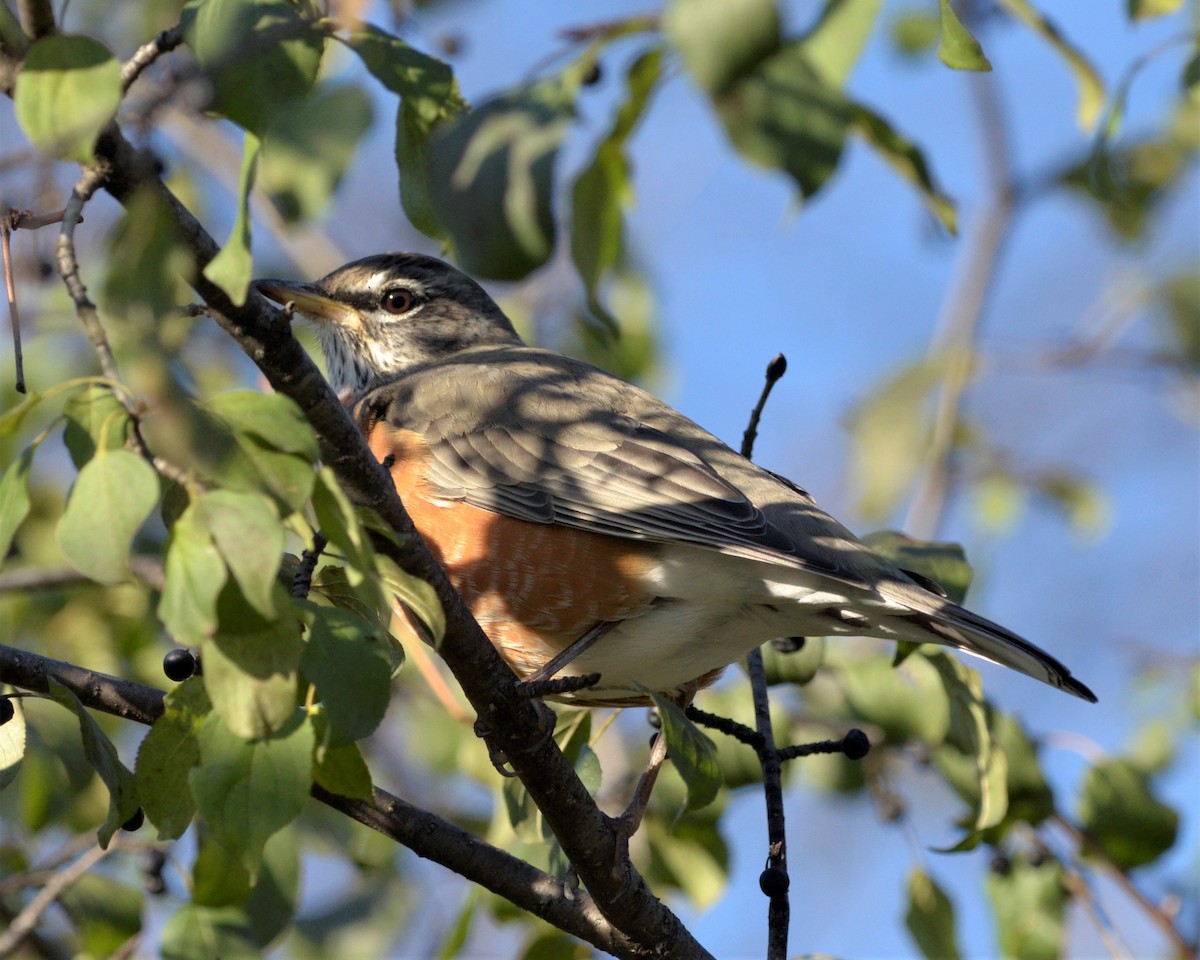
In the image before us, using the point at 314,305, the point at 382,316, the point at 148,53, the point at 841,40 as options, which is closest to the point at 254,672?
the point at 148,53

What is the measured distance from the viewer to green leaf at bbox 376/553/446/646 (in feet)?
6.59

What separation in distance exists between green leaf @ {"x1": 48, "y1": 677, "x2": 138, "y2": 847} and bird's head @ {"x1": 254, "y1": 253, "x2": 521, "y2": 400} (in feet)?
9.24

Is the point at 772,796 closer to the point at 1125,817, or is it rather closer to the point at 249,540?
the point at 1125,817

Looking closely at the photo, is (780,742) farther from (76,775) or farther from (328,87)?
(328,87)

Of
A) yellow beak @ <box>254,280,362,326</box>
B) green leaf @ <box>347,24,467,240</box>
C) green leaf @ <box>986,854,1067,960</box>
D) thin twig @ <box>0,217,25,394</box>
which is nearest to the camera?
thin twig @ <box>0,217,25,394</box>

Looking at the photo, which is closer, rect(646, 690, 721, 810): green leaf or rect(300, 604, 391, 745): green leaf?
rect(300, 604, 391, 745): green leaf

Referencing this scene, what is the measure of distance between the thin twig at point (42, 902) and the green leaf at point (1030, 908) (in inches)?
90.2

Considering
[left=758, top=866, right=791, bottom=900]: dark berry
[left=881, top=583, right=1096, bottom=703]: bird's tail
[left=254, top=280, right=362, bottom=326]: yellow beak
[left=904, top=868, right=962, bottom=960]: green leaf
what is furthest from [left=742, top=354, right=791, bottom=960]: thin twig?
[left=254, top=280, right=362, bottom=326]: yellow beak

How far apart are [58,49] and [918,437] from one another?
12.0ft

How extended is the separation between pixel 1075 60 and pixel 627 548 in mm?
1564

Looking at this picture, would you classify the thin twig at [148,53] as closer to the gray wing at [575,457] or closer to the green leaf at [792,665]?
the gray wing at [575,457]

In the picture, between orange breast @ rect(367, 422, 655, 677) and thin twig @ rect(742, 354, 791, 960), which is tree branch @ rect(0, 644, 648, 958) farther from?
orange breast @ rect(367, 422, 655, 677)

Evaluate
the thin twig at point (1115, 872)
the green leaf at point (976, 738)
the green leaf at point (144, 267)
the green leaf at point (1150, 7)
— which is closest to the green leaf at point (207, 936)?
the green leaf at point (976, 738)

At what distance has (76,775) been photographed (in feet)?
10.0
